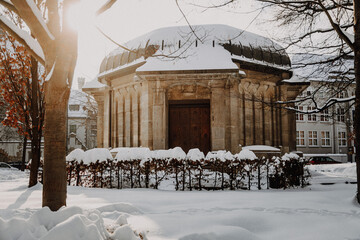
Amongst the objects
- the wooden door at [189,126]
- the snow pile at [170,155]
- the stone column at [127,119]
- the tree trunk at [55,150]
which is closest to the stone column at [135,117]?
the stone column at [127,119]

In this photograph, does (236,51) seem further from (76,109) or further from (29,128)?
(76,109)

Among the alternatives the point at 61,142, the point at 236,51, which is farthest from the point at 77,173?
the point at 236,51

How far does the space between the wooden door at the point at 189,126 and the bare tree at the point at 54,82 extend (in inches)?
445

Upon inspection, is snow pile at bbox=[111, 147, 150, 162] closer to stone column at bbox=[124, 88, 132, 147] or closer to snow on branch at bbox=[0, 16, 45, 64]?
snow on branch at bbox=[0, 16, 45, 64]

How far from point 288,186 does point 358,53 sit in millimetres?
5037

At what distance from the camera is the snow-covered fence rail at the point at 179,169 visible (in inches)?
366

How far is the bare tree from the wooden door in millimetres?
11306

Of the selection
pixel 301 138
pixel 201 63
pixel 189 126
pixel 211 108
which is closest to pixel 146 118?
pixel 189 126

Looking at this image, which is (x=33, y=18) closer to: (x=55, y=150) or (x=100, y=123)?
(x=55, y=150)

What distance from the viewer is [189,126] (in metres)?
15.8

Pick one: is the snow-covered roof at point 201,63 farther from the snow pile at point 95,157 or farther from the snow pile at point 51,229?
the snow pile at point 51,229

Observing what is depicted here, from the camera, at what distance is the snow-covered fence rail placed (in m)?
9.30

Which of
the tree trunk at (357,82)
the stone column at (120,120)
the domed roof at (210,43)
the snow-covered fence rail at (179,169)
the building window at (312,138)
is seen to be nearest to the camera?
the tree trunk at (357,82)

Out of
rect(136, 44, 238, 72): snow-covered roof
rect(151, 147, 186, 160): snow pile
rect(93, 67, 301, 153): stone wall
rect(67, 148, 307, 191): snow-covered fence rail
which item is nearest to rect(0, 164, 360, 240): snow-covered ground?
rect(67, 148, 307, 191): snow-covered fence rail
